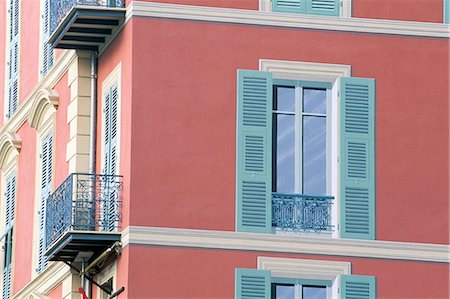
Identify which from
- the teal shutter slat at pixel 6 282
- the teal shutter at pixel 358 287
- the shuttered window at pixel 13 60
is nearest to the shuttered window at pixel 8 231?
the teal shutter slat at pixel 6 282

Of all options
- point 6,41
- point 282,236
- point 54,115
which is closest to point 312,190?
point 282,236

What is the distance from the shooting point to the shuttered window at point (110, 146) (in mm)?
32594

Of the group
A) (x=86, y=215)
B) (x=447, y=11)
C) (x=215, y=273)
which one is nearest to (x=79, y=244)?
(x=86, y=215)

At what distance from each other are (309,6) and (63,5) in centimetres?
408

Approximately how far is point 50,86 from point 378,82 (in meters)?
6.43

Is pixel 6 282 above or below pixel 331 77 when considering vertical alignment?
below

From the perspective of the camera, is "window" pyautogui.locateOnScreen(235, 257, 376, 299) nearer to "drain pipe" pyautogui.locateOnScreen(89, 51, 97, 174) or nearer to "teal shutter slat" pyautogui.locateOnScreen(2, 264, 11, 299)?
"drain pipe" pyautogui.locateOnScreen(89, 51, 97, 174)

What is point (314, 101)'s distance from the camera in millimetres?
33375

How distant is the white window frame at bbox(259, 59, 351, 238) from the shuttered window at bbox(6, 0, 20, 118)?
8335 mm

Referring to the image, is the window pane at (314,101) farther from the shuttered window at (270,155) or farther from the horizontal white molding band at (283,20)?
the horizontal white molding band at (283,20)

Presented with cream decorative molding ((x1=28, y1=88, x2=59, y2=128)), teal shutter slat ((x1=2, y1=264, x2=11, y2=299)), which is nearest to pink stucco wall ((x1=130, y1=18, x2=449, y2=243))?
cream decorative molding ((x1=28, y1=88, x2=59, y2=128))

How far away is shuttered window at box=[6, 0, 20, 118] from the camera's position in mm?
40500

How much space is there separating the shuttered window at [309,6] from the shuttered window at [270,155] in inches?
45.5

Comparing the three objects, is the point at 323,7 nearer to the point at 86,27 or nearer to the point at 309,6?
the point at 309,6
